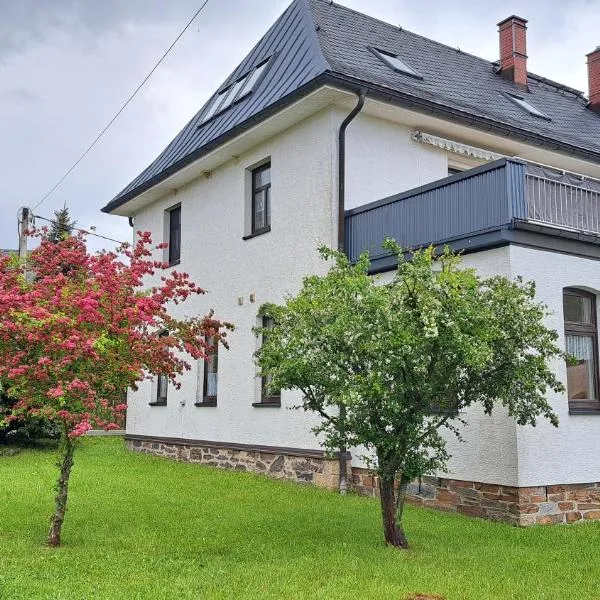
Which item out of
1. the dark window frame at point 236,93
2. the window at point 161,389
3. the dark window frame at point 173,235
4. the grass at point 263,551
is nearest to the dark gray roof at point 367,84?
the dark window frame at point 236,93

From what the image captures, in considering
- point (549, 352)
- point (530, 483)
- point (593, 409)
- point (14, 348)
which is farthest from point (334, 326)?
point (593, 409)

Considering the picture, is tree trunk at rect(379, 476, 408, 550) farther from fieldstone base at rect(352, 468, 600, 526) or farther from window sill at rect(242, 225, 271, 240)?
window sill at rect(242, 225, 271, 240)

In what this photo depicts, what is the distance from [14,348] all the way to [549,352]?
5.60 meters

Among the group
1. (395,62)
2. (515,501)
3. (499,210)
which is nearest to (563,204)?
(499,210)

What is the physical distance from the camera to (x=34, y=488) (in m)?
12.6

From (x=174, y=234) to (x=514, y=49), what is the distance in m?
Result: 9.81

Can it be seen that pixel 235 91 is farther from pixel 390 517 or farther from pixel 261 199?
pixel 390 517

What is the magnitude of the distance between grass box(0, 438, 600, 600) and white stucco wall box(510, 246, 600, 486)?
747 millimetres

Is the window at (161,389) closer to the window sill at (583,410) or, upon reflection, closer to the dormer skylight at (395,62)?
the dormer skylight at (395,62)

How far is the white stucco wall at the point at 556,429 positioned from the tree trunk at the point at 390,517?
2323 millimetres

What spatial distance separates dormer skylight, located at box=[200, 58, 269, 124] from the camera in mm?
16312

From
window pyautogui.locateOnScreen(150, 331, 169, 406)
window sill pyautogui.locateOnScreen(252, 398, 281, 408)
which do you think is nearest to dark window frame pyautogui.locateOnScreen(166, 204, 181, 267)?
window pyautogui.locateOnScreen(150, 331, 169, 406)

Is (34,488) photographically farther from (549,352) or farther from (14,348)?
(549,352)

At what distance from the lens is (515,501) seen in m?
9.77
